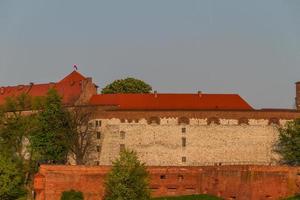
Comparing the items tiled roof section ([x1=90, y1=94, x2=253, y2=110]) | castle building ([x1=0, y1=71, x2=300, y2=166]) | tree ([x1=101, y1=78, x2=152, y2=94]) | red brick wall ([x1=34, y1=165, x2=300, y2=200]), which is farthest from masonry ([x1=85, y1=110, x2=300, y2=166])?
tree ([x1=101, y1=78, x2=152, y2=94])

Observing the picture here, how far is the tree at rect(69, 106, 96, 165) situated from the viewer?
67500 mm

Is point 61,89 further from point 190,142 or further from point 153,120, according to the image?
point 190,142

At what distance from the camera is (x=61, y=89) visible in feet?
255

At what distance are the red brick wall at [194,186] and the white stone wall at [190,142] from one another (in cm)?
1052

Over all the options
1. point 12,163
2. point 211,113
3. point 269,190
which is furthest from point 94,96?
point 269,190

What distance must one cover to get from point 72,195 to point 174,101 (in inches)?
759

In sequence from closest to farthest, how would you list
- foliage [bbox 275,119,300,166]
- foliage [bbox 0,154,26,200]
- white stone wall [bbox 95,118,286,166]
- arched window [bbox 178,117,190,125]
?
foliage [bbox 0,154,26,200] → foliage [bbox 275,119,300,166] → white stone wall [bbox 95,118,286,166] → arched window [bbox 178,117,190,125]

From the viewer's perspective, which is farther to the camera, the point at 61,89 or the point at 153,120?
the point at 61,89

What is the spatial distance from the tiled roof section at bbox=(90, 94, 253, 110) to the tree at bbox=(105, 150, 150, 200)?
15.7 metres

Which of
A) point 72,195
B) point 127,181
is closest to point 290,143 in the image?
point 127,181

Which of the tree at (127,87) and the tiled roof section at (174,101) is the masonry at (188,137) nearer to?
the tiled roof section at (174,101)

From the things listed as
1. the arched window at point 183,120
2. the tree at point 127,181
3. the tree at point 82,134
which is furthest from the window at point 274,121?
the tree at point 127,181

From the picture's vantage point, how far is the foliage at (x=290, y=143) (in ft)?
218

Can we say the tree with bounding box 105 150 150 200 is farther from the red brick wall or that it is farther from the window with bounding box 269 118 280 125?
the window with bounding box 269 118 280 125
